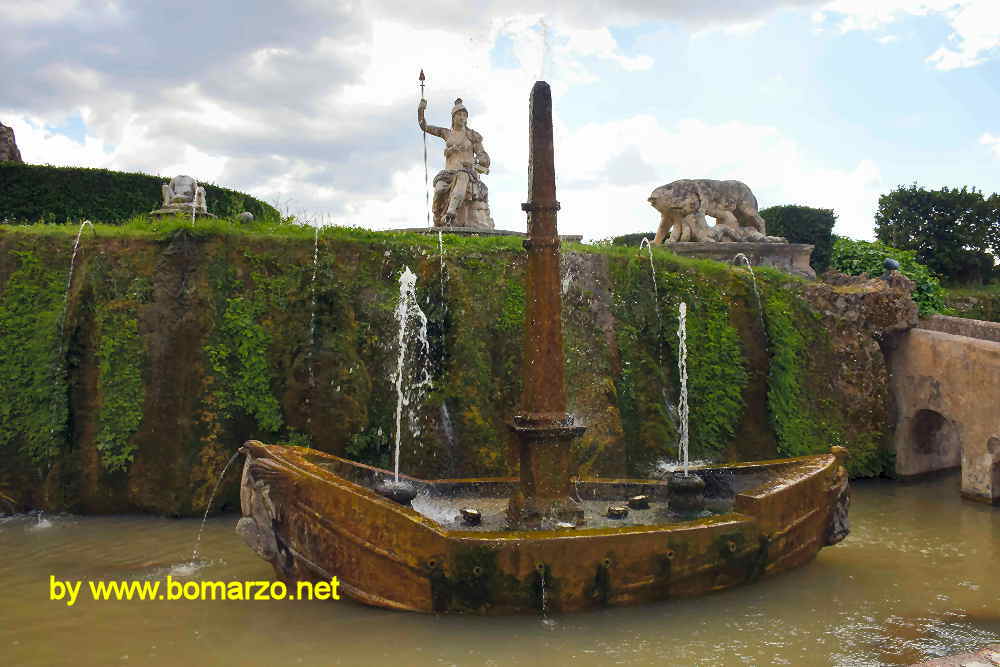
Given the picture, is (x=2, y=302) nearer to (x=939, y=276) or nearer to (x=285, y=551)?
(x=285, y=551)

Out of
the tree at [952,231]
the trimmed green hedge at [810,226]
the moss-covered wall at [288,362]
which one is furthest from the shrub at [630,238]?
the moss-covered wall at [288,362]

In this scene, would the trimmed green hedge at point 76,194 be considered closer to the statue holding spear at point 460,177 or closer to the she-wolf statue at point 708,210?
the statue holding spear at point 460,177

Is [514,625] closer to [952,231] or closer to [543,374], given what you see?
[543,374]

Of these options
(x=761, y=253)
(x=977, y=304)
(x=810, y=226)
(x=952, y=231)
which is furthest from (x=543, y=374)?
(x=952, y=231)

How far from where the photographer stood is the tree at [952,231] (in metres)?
26.0

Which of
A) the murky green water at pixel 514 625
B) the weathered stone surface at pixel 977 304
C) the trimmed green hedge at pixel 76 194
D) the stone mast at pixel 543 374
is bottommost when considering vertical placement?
the murky green water at pixel 514 625

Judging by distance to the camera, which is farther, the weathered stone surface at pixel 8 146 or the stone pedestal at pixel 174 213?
the weathered stone surface at pixel 8 146

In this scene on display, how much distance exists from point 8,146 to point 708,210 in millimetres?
18890

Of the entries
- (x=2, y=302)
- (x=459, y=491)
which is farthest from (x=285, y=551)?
(x=2, y=302)

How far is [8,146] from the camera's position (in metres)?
20.2

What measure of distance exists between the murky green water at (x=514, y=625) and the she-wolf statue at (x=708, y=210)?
1035cm

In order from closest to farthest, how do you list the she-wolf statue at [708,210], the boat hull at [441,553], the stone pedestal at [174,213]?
the boat hull at [441,553], the stone pedestal at [174,213], the she-wolf statue at [708,210]

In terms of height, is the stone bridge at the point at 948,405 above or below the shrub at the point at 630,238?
below

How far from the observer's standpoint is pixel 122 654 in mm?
5250
